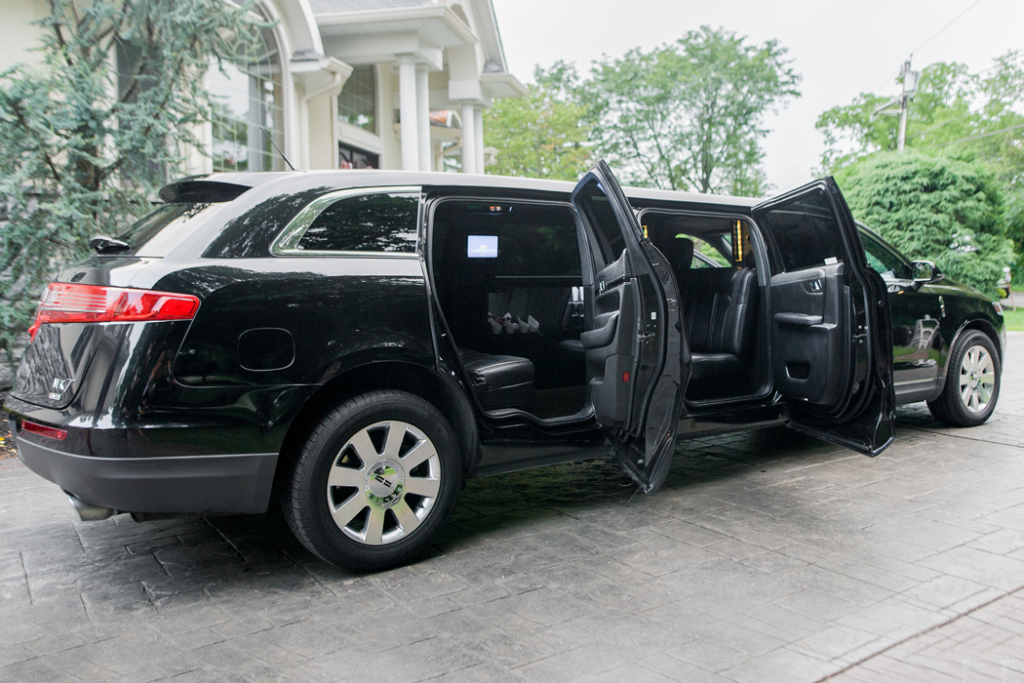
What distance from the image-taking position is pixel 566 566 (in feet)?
11.1

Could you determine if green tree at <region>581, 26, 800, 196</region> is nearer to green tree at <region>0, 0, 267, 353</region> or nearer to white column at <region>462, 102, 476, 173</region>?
white column at <region>462, 102, 476, 173</region>

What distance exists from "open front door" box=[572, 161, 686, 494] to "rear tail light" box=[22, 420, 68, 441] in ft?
7.75

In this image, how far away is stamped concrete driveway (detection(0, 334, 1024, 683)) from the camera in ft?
8.39

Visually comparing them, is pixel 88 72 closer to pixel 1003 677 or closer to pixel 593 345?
pixel 593 345

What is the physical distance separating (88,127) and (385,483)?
16.2ft

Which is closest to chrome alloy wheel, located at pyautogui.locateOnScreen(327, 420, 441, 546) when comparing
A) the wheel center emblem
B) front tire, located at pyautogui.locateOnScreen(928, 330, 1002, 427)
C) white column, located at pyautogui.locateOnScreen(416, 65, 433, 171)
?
the wheel center emblem

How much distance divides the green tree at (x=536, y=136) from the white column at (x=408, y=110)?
48.0ft

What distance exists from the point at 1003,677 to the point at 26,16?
1003 cm

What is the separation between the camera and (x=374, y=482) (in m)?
3.26

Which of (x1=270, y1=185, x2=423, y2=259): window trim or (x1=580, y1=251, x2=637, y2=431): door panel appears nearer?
(x1=270, y1=185, x2=423, y2=259): window trim

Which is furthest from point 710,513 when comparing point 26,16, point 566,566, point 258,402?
point 26,16

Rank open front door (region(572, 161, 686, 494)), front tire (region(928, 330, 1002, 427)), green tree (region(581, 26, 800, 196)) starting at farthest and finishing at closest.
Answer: green tree (region(581, 26, 800, 196)) → front tire (region(928, 330, 1002, 427)) → open front door (region(572, 161, 686, 494))

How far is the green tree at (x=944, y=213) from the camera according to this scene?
1688 centimetres

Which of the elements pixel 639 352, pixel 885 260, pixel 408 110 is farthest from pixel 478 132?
pixel 639 352
